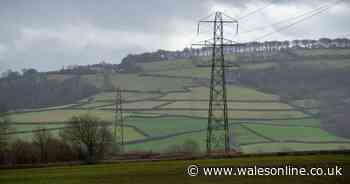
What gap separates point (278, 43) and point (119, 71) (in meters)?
43.9

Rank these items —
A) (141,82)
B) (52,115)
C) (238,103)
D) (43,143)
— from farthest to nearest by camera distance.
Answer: (141,82), (238,103), (52,115), (43,143)

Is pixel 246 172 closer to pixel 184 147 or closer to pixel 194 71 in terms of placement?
pixel 184 147

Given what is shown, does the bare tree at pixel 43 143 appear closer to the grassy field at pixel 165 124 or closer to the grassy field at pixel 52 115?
the grassy field at pixel 165 124

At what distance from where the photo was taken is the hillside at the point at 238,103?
297 ft

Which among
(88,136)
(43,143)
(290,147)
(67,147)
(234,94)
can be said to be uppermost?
(234,94)

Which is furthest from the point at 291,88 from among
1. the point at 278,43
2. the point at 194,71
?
the point at 278,43

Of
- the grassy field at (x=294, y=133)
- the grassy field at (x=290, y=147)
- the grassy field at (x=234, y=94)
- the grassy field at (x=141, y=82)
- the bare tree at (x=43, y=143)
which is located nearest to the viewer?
the bare tree at (x=43, y=143)

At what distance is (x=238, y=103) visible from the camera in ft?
382

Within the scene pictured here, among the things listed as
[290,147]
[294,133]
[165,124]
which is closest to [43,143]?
[165,124]

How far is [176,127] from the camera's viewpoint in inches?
3905

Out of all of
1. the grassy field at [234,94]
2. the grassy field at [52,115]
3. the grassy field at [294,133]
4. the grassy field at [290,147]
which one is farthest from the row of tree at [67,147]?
Answer: the grassy field at [234,94]

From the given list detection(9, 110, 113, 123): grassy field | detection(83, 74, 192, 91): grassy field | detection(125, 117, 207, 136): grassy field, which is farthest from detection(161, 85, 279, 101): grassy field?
detection(125, 117, 207, 136): grassy field

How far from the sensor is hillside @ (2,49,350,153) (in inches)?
3563

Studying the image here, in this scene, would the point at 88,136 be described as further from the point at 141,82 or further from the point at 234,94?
the point at 141,82
